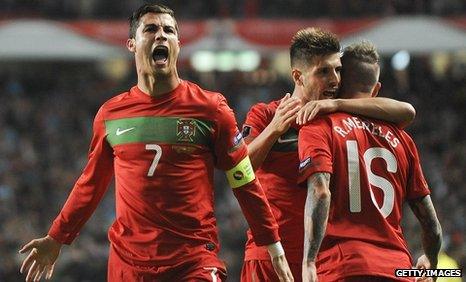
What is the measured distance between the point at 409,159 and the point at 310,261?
2.84 ft

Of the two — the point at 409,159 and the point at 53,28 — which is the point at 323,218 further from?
the point at 53,28

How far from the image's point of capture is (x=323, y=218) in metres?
5.11

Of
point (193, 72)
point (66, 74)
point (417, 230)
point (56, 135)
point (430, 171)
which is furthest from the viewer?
point (66, 74)

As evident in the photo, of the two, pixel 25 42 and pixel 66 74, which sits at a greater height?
pixel 25 42

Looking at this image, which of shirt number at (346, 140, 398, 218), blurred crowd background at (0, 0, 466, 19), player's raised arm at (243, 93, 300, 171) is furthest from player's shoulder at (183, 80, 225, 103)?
blurred crowd background at (0, 0, 466, 19)

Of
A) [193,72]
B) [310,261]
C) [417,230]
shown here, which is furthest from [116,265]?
[193,72]

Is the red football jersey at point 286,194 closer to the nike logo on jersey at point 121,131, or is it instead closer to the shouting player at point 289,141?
the shouting player at point 289,141

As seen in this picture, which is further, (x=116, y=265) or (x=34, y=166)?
(x=34, y=166)

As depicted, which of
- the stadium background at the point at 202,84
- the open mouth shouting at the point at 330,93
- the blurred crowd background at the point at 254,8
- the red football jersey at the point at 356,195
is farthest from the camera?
the blurred crowd background at the point at 254,8

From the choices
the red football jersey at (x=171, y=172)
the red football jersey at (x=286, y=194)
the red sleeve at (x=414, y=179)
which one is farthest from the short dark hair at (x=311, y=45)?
the red sleeve at (x=414, y=179)

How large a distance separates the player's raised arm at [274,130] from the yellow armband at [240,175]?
0.92 feet

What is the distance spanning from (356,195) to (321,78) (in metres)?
1.01

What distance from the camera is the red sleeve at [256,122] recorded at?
6203 millimetres

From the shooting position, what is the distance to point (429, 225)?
18.5 feet
